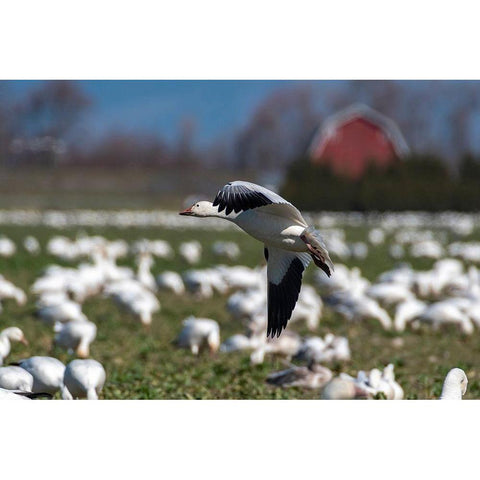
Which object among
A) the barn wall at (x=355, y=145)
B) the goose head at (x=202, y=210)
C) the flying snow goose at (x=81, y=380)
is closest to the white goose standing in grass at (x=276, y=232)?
the goose head at (x=202, y=210)

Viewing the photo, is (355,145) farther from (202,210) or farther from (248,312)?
(202,210)

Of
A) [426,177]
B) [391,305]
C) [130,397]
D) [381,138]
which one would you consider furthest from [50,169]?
[130,397]

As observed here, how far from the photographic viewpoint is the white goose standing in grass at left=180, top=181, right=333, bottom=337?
3.86 metres

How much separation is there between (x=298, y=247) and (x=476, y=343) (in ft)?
13.8

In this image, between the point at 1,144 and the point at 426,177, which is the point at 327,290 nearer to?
the point at 1,144

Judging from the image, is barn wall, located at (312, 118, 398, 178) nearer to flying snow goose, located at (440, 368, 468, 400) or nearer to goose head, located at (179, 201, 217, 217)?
flying snow goose, located at (440, 368, 468, 400)

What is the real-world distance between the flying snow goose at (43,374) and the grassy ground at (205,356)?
0.45m

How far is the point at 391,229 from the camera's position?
77.2 ft

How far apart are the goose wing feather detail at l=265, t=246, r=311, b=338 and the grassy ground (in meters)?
0.96

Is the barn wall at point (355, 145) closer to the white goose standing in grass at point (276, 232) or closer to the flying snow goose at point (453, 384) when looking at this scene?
the white goose standing in grass at point (276, 232)

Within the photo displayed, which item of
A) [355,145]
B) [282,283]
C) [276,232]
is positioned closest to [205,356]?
[282,283]

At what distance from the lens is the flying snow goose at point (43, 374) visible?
5.16 m

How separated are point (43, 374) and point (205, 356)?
2141 millimetres

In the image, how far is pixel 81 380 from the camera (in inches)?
200
